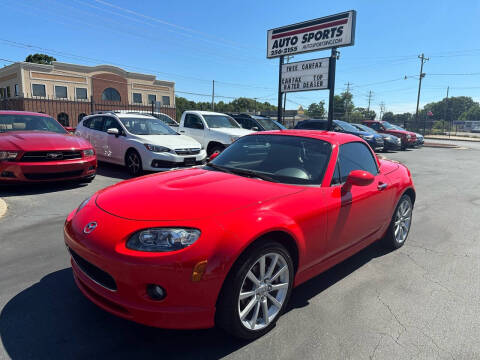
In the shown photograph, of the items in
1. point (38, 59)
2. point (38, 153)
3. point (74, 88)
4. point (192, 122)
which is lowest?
point (38, 153)

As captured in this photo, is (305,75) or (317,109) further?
(317,109)

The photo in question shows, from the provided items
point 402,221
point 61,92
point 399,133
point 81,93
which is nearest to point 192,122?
point 402,221

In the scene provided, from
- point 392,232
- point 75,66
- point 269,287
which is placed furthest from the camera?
point 75,66


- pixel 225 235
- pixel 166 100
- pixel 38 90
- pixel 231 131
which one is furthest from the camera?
pixel 166 100

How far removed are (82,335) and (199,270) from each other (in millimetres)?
1058

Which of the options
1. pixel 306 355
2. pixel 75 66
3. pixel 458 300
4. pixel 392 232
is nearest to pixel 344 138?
pixel 392 232

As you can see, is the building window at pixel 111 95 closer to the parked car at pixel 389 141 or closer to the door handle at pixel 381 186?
the parked car at pixel 389 141

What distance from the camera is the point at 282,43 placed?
48.9 feet

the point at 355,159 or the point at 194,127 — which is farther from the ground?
the point at 194,127

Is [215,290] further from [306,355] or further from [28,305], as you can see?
[28,305]

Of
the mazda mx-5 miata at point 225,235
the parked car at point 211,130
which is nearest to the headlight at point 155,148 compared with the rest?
the parked car at point 211,130

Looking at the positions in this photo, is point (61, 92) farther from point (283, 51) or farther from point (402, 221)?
point (402, 221)

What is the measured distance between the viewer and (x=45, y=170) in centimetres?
601

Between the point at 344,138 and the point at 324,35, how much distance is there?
11736 millimetres
